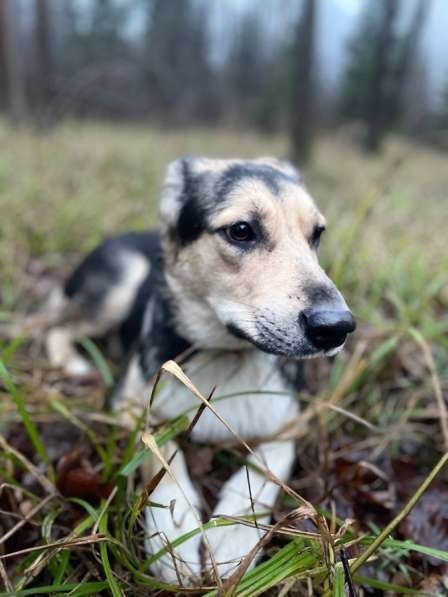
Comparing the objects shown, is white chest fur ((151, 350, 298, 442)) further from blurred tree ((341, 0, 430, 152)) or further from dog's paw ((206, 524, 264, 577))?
blurred tree ((341, 0, 430, 152))

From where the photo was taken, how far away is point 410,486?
87.4 inches

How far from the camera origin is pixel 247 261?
197cm

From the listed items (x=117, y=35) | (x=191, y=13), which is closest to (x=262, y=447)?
(x=117, y=35)

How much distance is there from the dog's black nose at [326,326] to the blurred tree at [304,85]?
1012 cm

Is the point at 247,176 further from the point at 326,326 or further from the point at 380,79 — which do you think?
the point at 380,79

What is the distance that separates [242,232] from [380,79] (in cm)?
1887

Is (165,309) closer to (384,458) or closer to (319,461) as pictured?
(319,461)

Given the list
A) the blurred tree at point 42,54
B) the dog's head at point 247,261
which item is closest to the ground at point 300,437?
the dog's head at point 247,261

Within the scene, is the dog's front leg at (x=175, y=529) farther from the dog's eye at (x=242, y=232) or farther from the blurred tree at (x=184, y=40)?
the blurred tree at (x=184, y=40)

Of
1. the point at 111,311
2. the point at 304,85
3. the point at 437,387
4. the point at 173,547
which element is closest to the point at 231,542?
the point at 173,547

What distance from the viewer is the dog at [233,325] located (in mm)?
1694

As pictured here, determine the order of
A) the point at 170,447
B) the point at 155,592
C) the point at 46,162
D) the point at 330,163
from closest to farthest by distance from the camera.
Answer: the point at 155,592
the point at 170,447
the point at 46,162
the point at 330,163

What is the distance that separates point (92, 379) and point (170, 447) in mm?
1076

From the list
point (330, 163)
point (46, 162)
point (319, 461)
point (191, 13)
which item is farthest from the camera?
point (191, 13)
